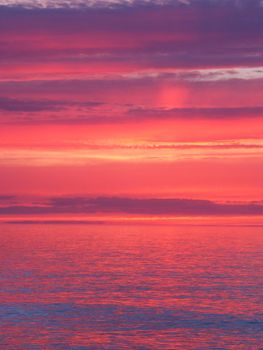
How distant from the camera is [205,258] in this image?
121 meters

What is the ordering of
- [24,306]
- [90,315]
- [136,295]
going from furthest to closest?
[136,295], [24,306], [90,315]

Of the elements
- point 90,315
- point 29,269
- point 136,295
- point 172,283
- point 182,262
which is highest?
point 182,262

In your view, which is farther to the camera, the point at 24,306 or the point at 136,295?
the point at 136,295

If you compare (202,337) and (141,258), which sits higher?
(141,258)

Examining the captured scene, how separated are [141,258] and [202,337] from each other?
6656 cm

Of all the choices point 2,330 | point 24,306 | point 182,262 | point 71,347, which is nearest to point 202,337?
point 71,347

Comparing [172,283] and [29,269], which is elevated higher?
[29,269]

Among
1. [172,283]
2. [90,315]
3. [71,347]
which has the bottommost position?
[71,347]

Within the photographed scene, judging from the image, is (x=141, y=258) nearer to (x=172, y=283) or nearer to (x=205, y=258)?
(x=205, y=258)

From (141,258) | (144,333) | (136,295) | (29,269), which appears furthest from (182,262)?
(144,333)

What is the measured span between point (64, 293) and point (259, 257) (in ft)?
179

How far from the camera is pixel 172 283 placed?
82.0 metres

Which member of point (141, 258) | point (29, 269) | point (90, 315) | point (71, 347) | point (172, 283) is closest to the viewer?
point (71, 347)

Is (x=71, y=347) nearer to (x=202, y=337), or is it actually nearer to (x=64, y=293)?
(x=202, y=337)
